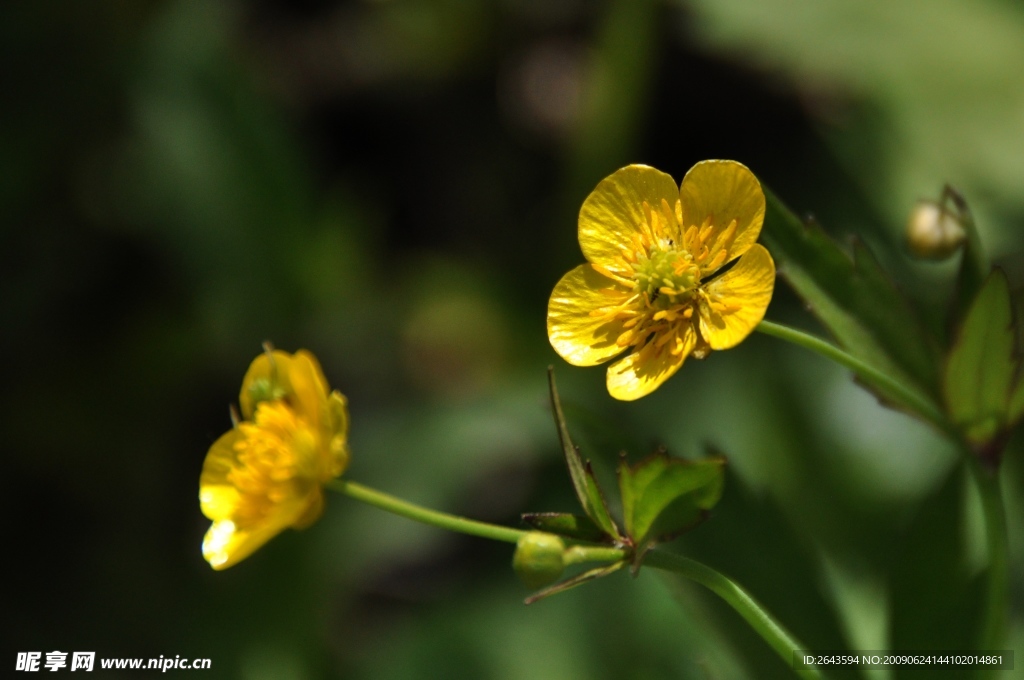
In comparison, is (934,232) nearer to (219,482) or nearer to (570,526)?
(570,526)

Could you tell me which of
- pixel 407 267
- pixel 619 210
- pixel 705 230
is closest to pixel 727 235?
pixel 705 230

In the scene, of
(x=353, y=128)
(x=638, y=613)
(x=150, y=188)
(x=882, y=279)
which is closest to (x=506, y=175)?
(x=353, y=128)

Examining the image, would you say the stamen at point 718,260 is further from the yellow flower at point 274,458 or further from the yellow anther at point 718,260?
the yellow flower at point 274,458

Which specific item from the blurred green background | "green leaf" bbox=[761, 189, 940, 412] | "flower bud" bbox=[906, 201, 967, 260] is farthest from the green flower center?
the blurred green background

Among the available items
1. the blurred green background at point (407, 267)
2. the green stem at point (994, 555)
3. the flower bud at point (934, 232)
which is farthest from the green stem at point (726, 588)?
the blurred green background at point (407, 267)

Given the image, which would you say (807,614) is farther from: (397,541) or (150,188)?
(150,188)

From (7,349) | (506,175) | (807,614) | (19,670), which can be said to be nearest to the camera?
(807,614)
